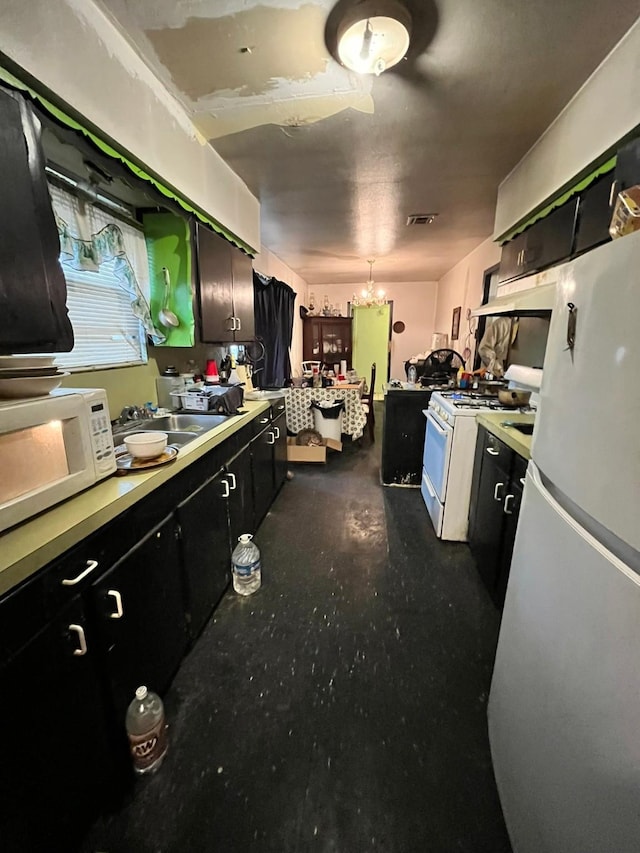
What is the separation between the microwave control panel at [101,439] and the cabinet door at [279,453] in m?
1.74

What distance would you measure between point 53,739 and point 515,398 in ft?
8.49

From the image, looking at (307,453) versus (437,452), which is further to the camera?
(307,453)

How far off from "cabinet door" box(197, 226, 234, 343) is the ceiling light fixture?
1178 millimetres

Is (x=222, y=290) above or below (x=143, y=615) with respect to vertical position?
above

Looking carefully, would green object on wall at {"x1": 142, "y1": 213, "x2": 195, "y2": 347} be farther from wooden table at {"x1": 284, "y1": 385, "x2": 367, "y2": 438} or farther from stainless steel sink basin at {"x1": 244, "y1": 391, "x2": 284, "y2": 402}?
wooden table at {"x1": 284, "y1": 385, "x2": 367, "y2": 438}

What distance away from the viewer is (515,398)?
228 centimetres

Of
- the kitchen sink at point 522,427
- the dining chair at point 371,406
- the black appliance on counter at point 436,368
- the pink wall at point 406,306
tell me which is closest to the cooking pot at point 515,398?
the kitchen sink at point 522,427

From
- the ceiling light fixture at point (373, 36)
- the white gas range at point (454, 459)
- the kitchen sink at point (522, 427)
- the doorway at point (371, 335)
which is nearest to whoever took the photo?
the ceiling light fixture at point (373, 36)

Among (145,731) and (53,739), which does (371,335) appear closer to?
(145,731)

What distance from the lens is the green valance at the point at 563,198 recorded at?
1494 mm

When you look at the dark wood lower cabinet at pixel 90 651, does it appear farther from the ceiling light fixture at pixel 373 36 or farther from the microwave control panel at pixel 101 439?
the ceiling light fixture at pixel 373 36

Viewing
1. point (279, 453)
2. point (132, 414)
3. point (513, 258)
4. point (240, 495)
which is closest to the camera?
point (132, 414)

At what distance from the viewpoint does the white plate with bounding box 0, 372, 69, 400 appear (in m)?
0.86

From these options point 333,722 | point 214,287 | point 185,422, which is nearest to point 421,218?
point 214,287
